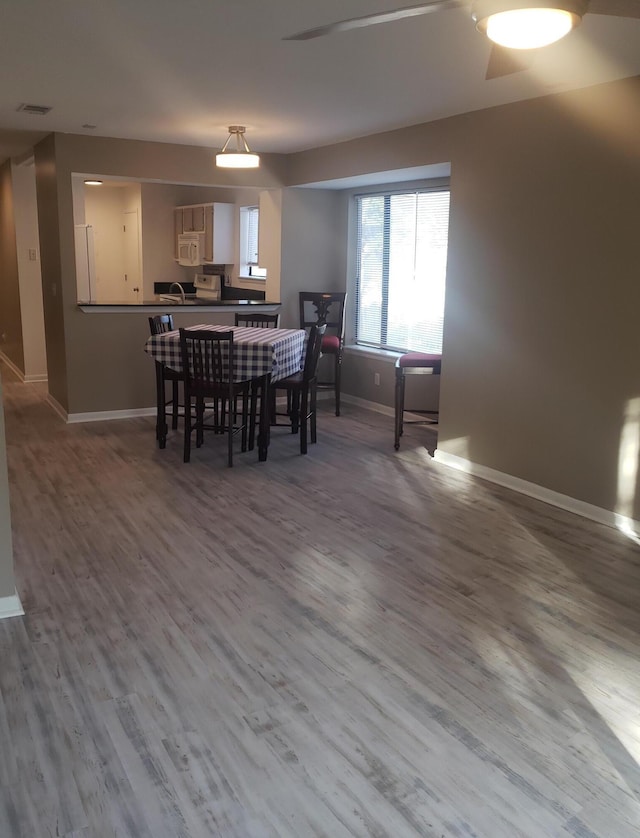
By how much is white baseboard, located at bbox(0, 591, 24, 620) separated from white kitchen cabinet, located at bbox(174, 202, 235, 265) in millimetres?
6049

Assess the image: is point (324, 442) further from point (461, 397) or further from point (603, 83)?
point (603, 83)

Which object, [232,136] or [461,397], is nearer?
[461,397]

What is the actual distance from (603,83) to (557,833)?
351 cm

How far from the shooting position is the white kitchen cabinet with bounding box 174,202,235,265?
8289 millimetres

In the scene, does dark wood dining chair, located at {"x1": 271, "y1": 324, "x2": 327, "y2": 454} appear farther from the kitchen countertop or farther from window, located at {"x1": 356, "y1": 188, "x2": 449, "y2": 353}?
the kitchen countertop

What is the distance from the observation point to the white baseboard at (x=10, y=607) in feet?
9.60

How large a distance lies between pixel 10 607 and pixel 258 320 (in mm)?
3950

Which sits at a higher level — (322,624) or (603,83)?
(603,83)

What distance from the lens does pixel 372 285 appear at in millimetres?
6934

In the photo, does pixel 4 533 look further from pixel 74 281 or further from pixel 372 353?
pixel 372 353

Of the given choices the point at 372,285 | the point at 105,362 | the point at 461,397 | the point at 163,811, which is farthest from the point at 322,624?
the point at 372,285

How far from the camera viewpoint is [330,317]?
6988mm

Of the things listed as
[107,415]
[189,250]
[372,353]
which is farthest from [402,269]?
[189,250]

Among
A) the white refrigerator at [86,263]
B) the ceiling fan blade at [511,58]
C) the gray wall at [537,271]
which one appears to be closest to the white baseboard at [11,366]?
the white refrigerator at [86,263]
